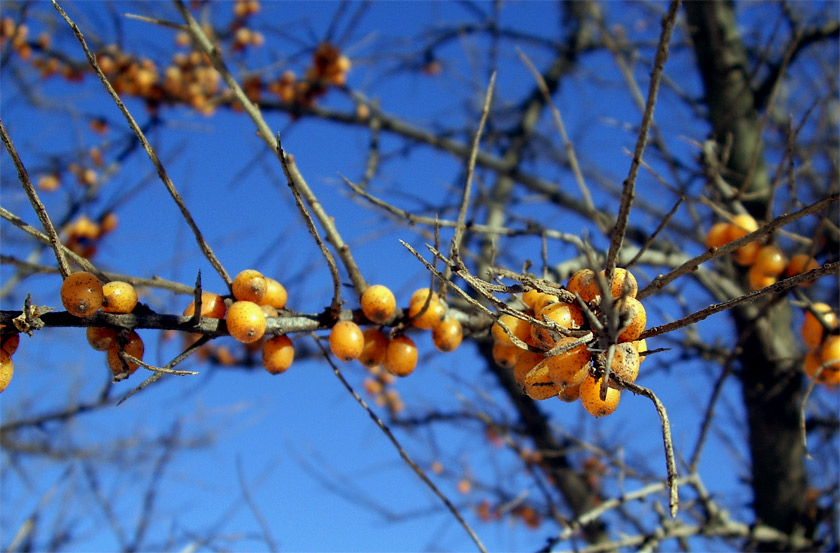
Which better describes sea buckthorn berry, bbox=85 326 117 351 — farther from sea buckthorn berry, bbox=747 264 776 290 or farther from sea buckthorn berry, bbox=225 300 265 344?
sea buckthorn berry, bbox=747 264 776 290

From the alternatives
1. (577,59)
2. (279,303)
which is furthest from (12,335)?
(577,59)

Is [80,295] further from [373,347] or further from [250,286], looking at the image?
[373,347]

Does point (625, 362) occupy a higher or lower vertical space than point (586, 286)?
lower

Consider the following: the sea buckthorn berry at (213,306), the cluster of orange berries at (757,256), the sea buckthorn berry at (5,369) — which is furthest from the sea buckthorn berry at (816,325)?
the sea buckthorn berry at (5,369)

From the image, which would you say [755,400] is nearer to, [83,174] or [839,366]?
[839,366]

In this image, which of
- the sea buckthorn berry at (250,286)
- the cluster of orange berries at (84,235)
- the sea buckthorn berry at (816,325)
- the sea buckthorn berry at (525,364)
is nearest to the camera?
the sea buckthorn berry at (525,364)

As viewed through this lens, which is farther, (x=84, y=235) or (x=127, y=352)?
(x=84, y=235)

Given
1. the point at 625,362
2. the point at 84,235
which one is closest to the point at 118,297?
the point at 625,362

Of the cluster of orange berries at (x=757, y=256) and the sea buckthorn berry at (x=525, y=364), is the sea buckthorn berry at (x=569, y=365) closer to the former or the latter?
the sea buckthorn berry at (x=525, y=364)
